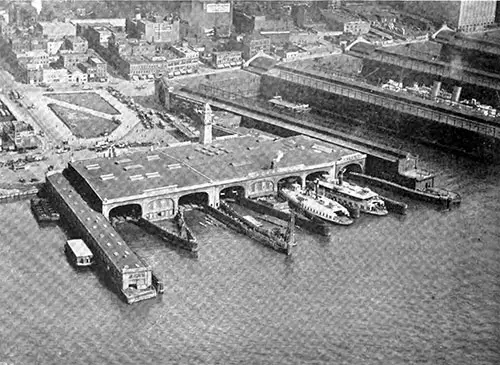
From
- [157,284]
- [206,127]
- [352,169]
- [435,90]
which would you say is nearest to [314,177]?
[352,169]

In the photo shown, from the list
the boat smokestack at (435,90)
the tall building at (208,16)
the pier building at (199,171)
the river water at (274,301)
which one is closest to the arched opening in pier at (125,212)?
the pier building at (199,171)

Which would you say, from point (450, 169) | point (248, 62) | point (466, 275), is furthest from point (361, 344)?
point (248, 62)

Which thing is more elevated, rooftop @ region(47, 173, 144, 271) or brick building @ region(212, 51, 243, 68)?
brick building @ region(212, 51, 243, 68)

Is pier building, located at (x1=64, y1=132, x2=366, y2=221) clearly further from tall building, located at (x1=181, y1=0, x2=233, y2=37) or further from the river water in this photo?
tall building, located at (x1=181, y1=0, x2=233, y2=37)

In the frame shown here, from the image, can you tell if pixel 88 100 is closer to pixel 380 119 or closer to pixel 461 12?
pixel 380 119

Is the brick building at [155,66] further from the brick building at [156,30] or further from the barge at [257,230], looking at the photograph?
the barge at [257,230]

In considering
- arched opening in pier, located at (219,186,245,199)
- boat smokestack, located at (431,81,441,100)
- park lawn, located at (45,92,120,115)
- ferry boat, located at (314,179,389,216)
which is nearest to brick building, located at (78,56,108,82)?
park lawn, located at (45,92,120,115)
